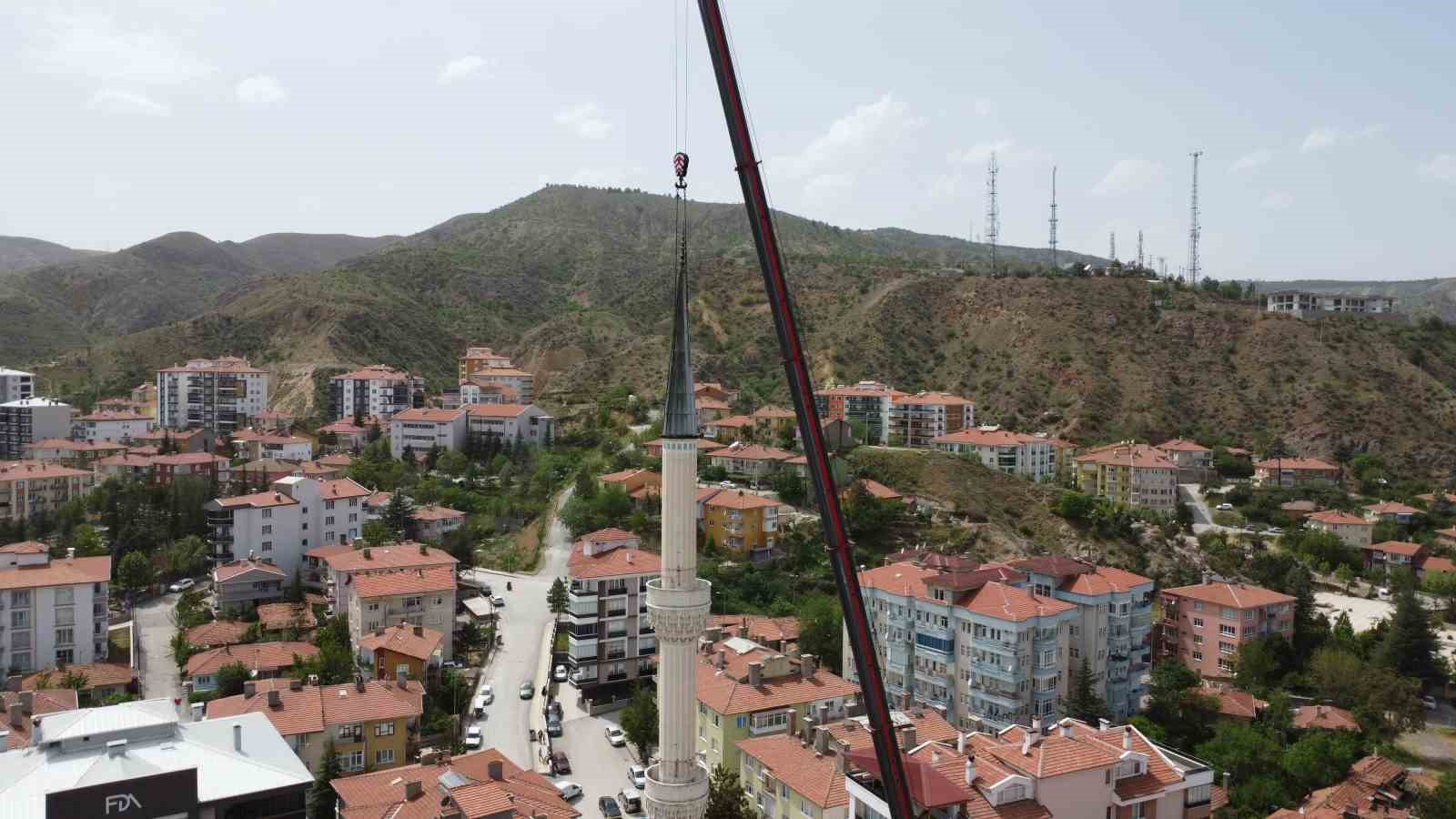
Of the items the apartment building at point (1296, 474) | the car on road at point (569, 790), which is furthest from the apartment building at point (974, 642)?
the apartment building at point (1296, 474)

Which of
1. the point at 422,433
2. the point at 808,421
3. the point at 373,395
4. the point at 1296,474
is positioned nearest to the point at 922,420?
the point at 1296,474

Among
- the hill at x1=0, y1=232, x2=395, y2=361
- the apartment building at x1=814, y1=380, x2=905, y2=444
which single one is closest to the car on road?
the apartment building at x1=814, y1=380, x2=905, y2=444

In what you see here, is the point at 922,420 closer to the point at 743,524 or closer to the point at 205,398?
the point at 743,524

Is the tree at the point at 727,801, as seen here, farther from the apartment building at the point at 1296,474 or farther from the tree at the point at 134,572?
the apartment building at the point at 1296,474

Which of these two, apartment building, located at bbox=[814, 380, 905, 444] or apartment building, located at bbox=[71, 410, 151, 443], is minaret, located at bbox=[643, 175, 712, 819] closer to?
apartment building, located at bbox=[814, 380, 905, 444]

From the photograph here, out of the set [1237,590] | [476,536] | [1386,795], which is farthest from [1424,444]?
[476,536]

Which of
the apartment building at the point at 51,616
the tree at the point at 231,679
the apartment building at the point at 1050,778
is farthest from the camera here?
the apartment building at the point at 51,616

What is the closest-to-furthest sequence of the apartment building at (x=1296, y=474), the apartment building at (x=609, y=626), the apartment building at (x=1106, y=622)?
the apartment building at (x=1106, y=622), the apartment building at (x=609, y=626), the apartment building at (x=1296, y=474)
